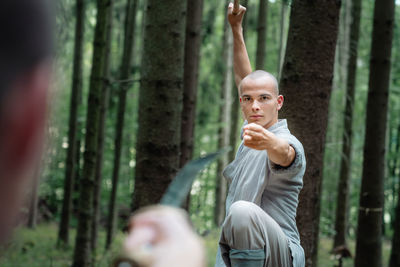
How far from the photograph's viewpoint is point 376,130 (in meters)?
6.57

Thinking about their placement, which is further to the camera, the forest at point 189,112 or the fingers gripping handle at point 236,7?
the forest at point 189,112

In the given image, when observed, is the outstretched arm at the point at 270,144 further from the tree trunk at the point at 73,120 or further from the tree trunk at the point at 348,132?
the tree trunk at the point at 73,120

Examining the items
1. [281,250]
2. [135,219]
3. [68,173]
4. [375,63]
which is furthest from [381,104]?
[68,173]

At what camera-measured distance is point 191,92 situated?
723 centimetres

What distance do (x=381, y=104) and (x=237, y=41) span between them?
150 inches

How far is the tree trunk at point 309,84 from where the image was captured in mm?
3885

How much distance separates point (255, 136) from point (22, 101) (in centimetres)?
177

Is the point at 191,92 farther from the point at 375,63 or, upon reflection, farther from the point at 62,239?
the point at 62,239

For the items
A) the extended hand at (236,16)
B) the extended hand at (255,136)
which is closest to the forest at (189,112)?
the extended hand at (236,16)

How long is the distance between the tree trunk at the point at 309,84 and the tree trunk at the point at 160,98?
1.09 meters

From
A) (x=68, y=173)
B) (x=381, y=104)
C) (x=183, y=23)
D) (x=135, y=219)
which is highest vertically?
(x=183, y=23)

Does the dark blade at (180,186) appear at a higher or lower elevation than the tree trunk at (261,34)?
lower

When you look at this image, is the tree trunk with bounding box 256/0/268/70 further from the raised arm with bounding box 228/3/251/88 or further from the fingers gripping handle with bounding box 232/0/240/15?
the fingers gripping handle with bounding box 232/0/240/15

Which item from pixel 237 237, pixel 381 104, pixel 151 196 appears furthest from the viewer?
pixel 381 104
